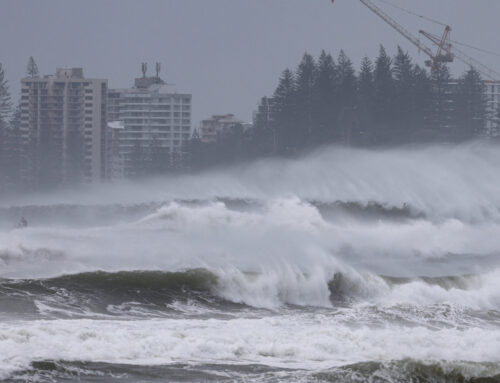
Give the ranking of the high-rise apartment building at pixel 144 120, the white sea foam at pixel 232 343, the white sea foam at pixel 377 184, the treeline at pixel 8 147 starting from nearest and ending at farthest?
the white sea foam at pixel 232 343
the white sea foam at pixel 377 184
the treeline at pixel 8 147
the high-rise apartment building at pixel 144 120

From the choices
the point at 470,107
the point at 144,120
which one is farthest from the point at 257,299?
the point at 144,120

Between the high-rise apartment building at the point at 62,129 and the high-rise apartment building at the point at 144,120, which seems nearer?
the high-rise apartment building at the point at 62,129

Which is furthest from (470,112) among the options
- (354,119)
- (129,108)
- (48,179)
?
(129,108)

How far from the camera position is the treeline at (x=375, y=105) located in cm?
9519

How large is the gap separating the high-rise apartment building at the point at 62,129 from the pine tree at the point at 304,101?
20039 millimetres

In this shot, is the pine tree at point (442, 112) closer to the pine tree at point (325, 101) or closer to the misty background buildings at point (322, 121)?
the misty background buildings at point (322, 121)

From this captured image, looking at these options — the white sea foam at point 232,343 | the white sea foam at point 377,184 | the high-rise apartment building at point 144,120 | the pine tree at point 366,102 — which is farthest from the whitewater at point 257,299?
the high-rise apartment building at point 144,120

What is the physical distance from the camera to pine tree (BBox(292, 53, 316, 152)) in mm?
95688

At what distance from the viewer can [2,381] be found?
14156 millimetres

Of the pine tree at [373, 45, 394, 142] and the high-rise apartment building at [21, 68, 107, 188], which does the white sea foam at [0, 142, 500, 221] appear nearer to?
the pine tree at [373, 45, 394, 142]

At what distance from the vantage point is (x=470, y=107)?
96.1 meters

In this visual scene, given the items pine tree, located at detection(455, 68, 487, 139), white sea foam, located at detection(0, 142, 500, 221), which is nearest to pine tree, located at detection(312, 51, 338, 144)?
pine tree, located at detection(455, 68, 487, 139)

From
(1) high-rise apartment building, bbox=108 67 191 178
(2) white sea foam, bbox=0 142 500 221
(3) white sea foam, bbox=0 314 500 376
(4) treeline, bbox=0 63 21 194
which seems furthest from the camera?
(1) high-rise apartment building, bbox=108 67 191 178

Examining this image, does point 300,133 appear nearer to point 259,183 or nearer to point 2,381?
point 259,183
